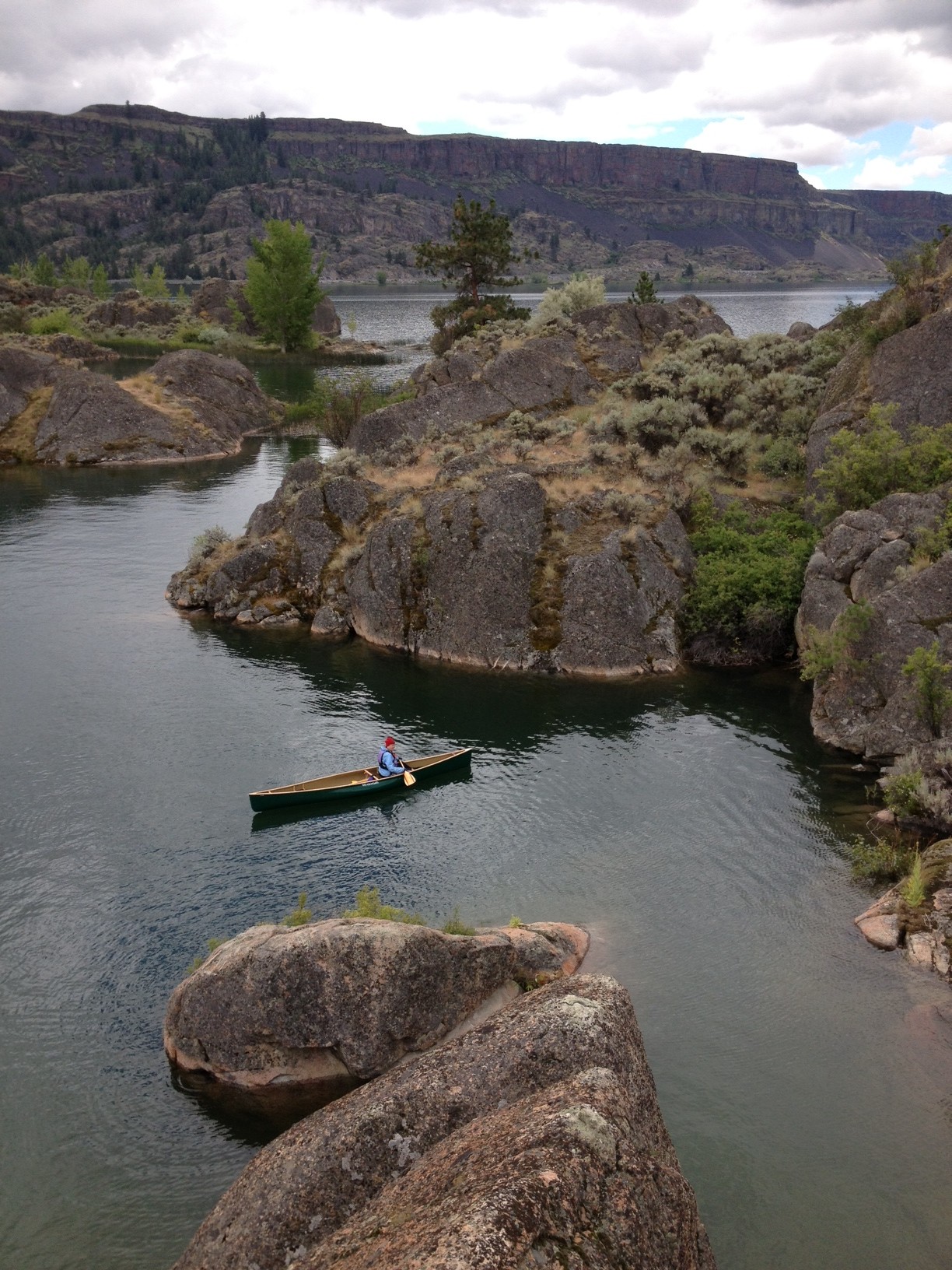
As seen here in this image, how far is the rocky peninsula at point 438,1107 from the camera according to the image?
39.0ft

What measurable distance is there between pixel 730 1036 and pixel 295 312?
13602cm

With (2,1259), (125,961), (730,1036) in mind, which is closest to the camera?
(2,1259)

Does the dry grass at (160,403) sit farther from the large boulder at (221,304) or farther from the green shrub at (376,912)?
the green shrub at (376,912)

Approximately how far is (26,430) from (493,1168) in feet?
287

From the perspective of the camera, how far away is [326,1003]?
1995 centimetres

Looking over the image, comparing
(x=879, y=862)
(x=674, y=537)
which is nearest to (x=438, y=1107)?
(x=879, y=862)

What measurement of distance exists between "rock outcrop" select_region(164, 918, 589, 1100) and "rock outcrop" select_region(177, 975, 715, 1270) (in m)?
2.10

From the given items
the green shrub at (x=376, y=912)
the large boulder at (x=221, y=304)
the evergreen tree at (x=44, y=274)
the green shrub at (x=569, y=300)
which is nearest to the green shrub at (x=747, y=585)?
the green shrub at (x=376, y=912)

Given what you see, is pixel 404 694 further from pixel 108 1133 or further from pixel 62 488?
pixel 62 488

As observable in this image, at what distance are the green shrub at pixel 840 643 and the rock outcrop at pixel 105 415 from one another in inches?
2585

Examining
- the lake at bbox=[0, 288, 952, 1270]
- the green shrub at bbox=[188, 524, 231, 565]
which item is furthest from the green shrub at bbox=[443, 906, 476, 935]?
the green shrub at bbox=[188, 524, 231, 565]

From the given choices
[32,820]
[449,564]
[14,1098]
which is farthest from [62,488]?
[14,1098]

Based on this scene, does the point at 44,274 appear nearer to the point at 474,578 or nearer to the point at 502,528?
the point at 502,528

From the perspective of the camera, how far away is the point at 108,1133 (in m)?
19.7
